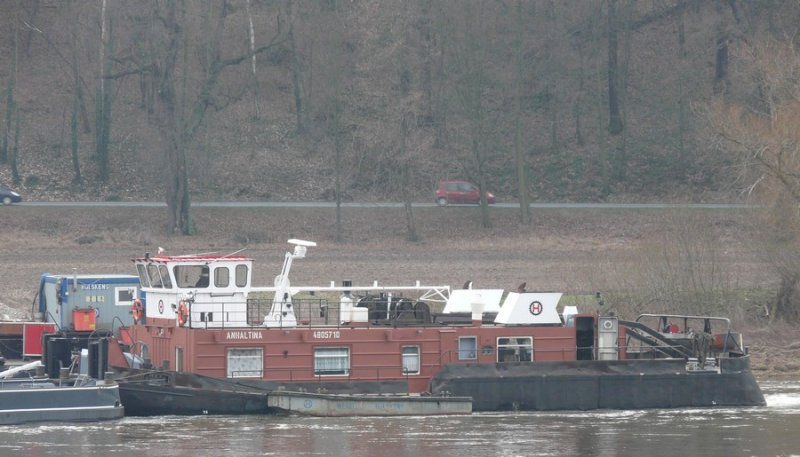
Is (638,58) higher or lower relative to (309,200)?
higher

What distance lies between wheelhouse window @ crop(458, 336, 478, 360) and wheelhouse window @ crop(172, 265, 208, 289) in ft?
19.0

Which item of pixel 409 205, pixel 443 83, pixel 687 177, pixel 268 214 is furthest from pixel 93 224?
pixel 687 177

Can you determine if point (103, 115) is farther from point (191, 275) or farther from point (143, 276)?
point (191, 275)

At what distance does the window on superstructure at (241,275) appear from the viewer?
29578mm

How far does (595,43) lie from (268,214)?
59.9 ft

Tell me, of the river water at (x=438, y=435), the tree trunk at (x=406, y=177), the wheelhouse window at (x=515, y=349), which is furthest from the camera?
the tree trunk at (x=406, y=177)

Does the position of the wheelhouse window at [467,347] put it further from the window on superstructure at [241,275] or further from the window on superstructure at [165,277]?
the window on superstructure at [165,277]

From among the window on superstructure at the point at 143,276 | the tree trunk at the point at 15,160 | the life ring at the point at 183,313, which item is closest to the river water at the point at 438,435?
the life ring at the point at 183,313

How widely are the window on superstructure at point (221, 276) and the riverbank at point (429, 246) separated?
41.5ft

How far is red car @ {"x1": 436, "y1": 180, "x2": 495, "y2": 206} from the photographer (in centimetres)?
6216

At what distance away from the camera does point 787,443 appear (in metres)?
25.5

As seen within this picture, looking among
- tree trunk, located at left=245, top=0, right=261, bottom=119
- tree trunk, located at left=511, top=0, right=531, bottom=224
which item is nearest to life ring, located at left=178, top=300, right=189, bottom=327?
tree trunk, located at left=511, top=0, right=531, bottom=224

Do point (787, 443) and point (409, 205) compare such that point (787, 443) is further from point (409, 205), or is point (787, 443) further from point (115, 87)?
point (115, 87)

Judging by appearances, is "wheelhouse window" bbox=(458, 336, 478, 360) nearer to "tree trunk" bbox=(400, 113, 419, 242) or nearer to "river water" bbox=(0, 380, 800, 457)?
"river water" bbox=(0, 380, 800, 457)
